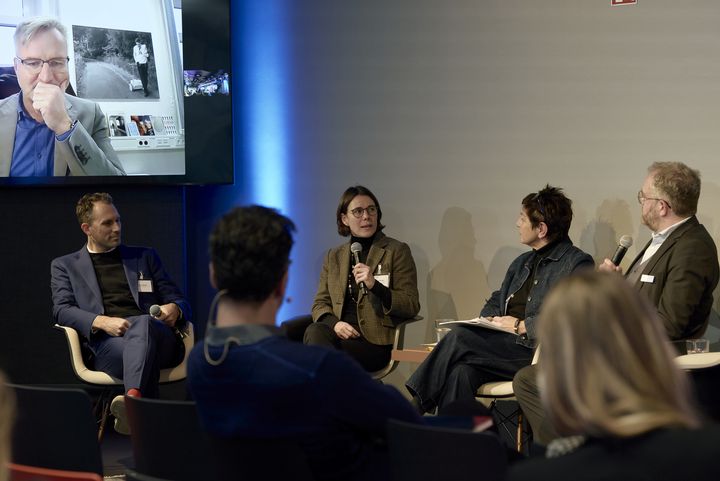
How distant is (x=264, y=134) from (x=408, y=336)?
5.63 feet

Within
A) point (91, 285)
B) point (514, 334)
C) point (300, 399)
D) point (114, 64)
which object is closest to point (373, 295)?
point (514, 334)

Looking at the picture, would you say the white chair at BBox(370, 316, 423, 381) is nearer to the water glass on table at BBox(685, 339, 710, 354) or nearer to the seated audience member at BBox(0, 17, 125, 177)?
the water glass on table at BBox(685, 339, 710, 354)

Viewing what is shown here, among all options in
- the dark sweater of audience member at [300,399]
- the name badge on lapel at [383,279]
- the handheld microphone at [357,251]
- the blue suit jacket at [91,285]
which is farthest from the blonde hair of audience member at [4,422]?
the name badge on lapel at [383,279]

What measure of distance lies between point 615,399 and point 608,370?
4 cm

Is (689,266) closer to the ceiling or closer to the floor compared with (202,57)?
closer to the floor

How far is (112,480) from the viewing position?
4.52 meters

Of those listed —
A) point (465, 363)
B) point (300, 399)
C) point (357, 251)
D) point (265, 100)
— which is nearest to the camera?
point (300, 399)

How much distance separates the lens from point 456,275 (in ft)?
19.5

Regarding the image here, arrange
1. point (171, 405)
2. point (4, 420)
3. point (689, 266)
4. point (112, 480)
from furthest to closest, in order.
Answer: point (112, 480) < point (689, 266) < point (171, 405) < point (4, 420)

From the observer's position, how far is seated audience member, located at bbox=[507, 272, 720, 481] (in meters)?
1.37

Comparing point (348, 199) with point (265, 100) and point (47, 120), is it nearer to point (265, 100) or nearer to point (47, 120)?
point (265, 100)

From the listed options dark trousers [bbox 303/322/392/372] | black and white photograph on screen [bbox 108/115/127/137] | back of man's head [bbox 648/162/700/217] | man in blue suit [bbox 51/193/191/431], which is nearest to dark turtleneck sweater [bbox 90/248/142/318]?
man in blue suit [bbox 51/193/191/431]

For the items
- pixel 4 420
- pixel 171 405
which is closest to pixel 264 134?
pixel 171 405

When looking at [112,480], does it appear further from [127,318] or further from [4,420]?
[4,420]
